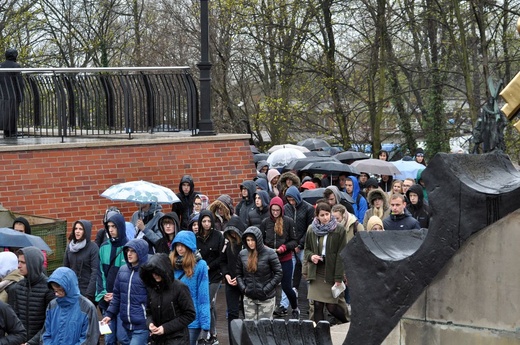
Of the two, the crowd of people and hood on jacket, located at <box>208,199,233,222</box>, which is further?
hood on jacket, located at <box>208,199,233,222</box>

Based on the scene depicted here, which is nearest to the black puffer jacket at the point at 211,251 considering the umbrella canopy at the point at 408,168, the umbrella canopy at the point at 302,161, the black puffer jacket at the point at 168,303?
the black puffer jacket at the point at 168,303

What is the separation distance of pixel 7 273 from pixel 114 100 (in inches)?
283

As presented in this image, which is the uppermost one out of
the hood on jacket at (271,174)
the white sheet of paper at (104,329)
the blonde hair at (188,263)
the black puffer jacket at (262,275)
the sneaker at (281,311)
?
the hood on jacket at (271,174)

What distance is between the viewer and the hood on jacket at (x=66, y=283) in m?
8.09

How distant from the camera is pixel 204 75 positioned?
1605 cm

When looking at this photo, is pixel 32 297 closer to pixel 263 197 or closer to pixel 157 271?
pixel 157 271

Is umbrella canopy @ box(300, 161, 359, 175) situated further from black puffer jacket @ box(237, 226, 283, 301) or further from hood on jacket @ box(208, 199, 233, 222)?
black puffer jacket @ box(237, 226, 283, 301)

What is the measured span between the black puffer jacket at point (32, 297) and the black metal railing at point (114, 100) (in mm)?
7226

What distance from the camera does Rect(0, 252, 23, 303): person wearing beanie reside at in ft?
28.5

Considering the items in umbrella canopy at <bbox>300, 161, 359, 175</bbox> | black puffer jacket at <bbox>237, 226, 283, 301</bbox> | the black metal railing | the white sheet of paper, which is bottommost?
the white sheet of paper

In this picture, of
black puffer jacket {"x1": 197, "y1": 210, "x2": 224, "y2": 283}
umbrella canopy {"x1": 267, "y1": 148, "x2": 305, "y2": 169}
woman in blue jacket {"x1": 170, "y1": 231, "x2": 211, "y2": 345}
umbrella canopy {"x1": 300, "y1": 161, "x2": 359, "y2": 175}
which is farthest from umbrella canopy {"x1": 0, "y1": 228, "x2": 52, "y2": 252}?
umbrella canopy {"x1": 267, "y1": 148, "x2": 305, "y2": 169}

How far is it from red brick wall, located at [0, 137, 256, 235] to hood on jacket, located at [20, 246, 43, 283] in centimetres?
610

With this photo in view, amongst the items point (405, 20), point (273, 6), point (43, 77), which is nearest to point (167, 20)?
point (273, 6)

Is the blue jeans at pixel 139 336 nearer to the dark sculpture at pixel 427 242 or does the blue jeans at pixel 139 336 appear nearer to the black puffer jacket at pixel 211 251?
the black puffer jacket at pixel 211 251
